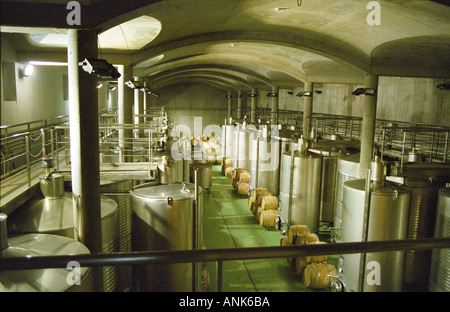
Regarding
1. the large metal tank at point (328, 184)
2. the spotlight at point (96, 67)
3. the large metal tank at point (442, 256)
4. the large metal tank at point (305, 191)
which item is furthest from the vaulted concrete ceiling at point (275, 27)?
the large metal tank at point (442, 256)

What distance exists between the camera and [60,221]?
562 cm

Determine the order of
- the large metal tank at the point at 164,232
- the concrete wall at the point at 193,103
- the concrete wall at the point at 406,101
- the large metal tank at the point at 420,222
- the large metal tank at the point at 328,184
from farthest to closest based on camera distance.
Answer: the concrete wall at the point at 193,103, the concrete wall at the point at 406,101, the large metal tank at the point at 328,184, the large metal tank at the point at 420,222, the large metal tank at the point at 164,232

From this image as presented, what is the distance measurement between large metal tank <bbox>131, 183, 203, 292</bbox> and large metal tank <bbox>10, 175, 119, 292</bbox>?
378 mm

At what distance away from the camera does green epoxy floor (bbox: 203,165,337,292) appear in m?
8.38

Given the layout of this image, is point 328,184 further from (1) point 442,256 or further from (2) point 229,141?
(2) point 229,141

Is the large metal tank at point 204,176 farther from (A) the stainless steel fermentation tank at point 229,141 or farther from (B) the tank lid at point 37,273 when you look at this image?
(B) the tank lid at point 37,273

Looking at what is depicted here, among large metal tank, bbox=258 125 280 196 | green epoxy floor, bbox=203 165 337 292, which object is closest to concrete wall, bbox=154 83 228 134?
green epoxy floor, bbox=203 165 337 292

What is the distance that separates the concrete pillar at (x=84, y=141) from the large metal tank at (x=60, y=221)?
41 centimetres

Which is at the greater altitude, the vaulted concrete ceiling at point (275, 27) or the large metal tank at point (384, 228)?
the vaulted concrete ceiling at point (275, 27)

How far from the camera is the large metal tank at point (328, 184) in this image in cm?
1252

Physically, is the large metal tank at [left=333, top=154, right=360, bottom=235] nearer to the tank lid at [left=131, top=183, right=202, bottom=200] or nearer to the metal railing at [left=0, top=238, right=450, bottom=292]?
the tank lid at [left=131, top=183, right=202, bottom=200]

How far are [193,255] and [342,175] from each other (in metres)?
10.2

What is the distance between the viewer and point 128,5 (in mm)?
5273
